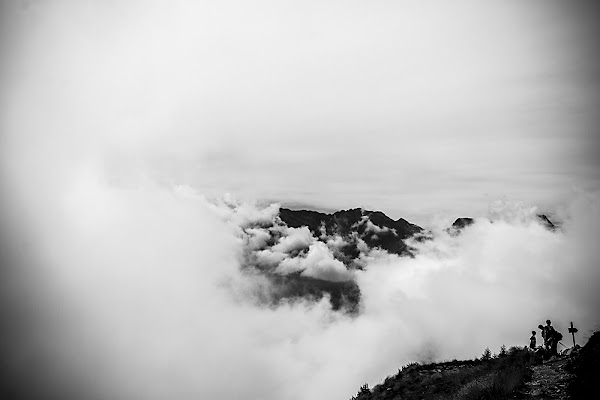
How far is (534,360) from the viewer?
24.1m

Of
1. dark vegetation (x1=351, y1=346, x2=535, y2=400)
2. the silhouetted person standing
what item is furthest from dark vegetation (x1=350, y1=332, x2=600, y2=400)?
the silhouetted person standing

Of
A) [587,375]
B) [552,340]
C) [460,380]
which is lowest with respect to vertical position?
[460,380]

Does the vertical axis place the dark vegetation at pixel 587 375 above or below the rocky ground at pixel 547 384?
above

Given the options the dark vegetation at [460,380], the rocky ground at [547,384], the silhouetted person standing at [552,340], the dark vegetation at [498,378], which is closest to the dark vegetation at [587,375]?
the dark vegetation at [498,378]

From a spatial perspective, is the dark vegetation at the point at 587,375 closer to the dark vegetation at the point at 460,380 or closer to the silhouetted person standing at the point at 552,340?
the dark vegetation at the point at 460,380

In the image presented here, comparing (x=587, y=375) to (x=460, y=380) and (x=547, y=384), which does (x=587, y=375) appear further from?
(x=460, y=380)

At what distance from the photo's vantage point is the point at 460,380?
23.0 metres

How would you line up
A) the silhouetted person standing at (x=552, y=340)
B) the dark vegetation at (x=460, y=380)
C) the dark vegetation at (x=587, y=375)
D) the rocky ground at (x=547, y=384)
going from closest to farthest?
1. the dark vegetation at (x=587, y=375)
2. the rocky ground at (x=547, y=384)
3. the dark vegetation at (x=460, y=380)
4. the silhouetted person standing at (x=552, y=340)

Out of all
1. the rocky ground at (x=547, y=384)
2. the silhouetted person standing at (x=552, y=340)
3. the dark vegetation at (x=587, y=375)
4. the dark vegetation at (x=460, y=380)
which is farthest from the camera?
the silhouetted person standing at (x=552, y=340)

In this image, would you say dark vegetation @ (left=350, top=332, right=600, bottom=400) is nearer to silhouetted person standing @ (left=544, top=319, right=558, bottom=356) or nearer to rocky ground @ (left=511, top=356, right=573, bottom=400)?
rocky ground @ (left=511, top=356, right=573, bottom=400)

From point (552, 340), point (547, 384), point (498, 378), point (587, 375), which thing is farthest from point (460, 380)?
point (552, 340)

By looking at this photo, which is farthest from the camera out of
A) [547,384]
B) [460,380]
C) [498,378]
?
[460,380]

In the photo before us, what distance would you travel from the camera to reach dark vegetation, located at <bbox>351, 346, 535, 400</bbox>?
18.1 metres

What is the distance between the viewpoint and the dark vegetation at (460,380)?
59.5 ft
